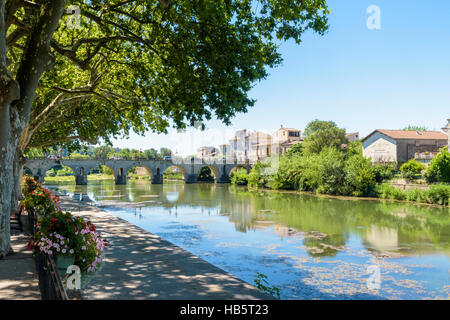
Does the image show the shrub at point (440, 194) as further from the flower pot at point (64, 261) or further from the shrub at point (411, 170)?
the flower pot at point (64, 261)

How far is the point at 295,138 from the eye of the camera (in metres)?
96.1

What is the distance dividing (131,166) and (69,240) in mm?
69796

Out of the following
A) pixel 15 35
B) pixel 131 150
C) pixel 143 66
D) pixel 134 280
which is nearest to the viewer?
pixel 134 280

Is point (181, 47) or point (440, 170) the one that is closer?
point (181, 47)

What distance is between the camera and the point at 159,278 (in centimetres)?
788

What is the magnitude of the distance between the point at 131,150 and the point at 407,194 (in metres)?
115

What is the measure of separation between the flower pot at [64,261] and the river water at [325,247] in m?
4.83

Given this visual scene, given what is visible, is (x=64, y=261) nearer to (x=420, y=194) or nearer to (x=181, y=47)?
(x=181, y=47)

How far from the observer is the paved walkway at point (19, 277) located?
611cm

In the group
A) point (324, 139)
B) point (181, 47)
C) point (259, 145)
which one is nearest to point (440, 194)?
point (181, 47)
